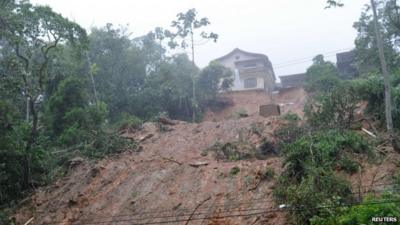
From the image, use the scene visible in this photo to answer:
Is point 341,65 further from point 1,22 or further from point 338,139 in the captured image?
point 1,22

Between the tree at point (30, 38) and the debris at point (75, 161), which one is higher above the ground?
the tree at point (30, 38)

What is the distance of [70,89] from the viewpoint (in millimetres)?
17594

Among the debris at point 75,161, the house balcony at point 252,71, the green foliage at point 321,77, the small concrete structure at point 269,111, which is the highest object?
the house balcony at point 252,71

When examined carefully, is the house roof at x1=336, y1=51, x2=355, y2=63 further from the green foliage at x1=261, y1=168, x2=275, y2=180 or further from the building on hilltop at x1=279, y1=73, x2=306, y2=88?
the green foliage at x1=261, y1=168, x2=275, y2=180

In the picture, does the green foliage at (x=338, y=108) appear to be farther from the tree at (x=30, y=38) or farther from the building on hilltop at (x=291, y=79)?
the building on hilltop at (x=291, y=79)

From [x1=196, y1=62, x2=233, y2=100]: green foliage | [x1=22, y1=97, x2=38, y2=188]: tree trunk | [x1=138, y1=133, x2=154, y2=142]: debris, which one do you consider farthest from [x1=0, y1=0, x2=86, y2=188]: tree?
[x1=196, y1=62, x2=233, y2=100]: green foliage

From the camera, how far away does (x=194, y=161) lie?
13820 mm

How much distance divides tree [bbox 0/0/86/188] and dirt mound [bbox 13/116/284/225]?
74.4 inches

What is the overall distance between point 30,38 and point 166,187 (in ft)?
21.1

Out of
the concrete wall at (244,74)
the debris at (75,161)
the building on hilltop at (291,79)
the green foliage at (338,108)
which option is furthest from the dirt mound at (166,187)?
the building on hilltop at (291,79)

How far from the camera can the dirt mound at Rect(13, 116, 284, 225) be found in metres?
10.8

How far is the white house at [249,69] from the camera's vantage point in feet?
104

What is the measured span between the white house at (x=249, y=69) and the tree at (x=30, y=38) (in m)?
18.9

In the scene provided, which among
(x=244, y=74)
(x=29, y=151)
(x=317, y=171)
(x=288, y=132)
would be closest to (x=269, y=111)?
(x=288, y=132)
